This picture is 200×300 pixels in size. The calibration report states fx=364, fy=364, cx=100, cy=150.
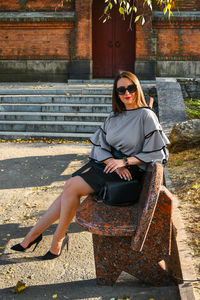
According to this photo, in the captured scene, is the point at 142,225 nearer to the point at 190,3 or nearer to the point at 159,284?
the point at 159,284

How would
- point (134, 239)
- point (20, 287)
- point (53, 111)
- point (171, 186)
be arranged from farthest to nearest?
point (53, 111), point (171, 186), point (20, 287), point (134, 239)

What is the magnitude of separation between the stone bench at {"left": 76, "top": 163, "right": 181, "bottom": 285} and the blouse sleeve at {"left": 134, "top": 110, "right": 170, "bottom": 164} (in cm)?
25

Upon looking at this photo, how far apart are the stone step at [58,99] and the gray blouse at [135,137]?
6.97 m

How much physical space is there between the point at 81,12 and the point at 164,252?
40.6ft

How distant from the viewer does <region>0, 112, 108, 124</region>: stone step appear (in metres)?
9.64

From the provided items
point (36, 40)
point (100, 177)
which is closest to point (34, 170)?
point (100, 177)

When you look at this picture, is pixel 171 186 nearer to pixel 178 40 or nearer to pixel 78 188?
pixel 78 188

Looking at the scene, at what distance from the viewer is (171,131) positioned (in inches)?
281

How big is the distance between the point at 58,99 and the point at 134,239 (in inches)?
328

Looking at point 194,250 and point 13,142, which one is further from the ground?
point 194,250

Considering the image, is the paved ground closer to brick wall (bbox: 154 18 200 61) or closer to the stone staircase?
the stone staircase

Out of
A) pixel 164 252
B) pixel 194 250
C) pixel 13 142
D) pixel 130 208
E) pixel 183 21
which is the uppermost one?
pixel 183 21

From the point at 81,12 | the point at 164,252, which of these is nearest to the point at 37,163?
the point at 164,252

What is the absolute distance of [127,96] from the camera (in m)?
3.37
